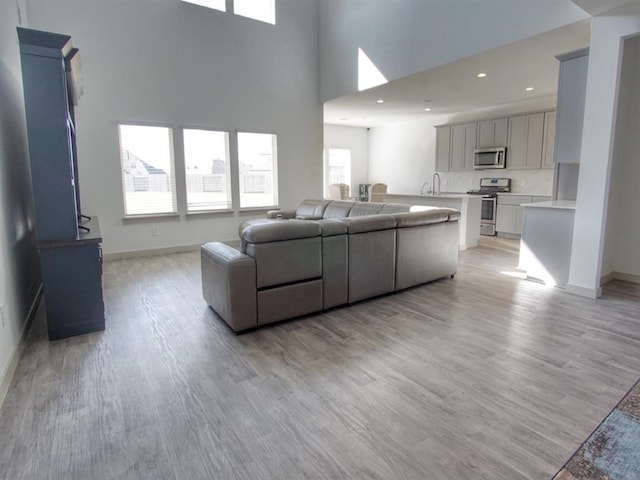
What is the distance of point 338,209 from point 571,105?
3027 millimetres

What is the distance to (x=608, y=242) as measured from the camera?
13.5ft

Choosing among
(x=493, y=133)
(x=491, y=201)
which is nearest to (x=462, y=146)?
(x=493, y=133)

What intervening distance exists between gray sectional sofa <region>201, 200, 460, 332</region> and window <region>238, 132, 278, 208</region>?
368 centimetres

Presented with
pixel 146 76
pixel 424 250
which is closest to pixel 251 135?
pixel 146 76

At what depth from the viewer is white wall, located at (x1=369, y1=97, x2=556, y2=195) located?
24.0ft

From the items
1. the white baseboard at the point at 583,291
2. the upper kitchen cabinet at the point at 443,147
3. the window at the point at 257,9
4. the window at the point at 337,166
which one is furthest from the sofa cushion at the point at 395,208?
the window at the point at 337,166

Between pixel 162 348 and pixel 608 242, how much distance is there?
4.78 meters

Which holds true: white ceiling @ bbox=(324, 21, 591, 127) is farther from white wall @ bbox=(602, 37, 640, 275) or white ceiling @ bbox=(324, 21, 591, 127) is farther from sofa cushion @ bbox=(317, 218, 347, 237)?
sofa cushion @ bbox=(317, 218, 347, 237)

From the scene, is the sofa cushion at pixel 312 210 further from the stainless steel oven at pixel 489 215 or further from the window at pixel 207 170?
the stainless steel oven at pixel 489 215

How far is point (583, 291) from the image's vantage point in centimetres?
375

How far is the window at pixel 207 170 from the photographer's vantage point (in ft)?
20.2

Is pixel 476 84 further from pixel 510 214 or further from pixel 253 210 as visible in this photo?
pixel 253 210

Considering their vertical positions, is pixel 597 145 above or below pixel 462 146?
below

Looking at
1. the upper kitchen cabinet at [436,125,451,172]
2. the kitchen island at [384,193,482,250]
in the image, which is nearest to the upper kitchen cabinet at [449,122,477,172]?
the upper kitchen cabinet at [436,125,451,172]
